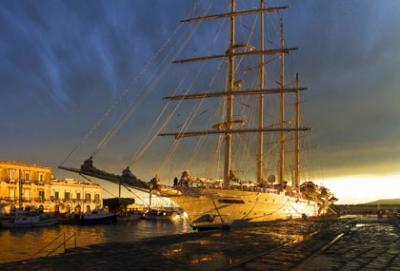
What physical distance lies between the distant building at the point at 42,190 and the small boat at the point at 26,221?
28.5 feet

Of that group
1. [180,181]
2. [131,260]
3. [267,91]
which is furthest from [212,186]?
[131,260]

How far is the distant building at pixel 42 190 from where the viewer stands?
7694 cm

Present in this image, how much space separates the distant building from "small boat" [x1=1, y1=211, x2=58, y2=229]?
867cm

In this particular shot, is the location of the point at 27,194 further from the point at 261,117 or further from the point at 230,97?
the point at 230,97

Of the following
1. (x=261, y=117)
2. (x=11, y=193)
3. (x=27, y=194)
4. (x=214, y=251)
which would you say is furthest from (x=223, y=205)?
(x=27, y=194)

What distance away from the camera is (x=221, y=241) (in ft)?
73.6

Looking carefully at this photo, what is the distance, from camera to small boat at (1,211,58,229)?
65.0 metres

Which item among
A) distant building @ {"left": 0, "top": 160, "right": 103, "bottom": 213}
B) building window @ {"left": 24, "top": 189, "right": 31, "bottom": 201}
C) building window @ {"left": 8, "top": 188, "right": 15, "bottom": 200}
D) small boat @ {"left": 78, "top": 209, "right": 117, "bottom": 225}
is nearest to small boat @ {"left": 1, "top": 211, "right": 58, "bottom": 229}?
small boat @ {"left": 78, "top": 209, "right": 117, "bottom": 225}

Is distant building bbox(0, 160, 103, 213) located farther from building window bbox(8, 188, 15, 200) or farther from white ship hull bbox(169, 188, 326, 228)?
white ship hull bbox(169, 188, 326, 228)

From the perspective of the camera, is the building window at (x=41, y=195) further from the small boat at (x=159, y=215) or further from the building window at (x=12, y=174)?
the small boat at (x=159, y=215)

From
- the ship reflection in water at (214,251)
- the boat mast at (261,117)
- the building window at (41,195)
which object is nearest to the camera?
the ship reflection in water at (214,251)

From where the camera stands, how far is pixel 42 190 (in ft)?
277

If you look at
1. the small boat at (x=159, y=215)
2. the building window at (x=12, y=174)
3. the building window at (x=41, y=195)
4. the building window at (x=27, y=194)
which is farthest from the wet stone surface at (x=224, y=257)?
the small boat at (x=159, y=215)

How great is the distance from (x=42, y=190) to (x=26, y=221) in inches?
746
